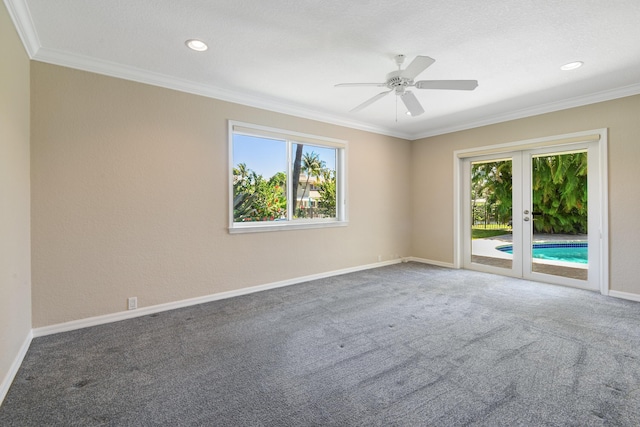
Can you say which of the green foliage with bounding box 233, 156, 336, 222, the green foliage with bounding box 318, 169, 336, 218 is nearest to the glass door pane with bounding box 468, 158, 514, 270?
the green foliage with bounding box 318, 169, 336, 218

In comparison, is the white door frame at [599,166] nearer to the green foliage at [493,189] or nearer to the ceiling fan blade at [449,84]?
the green foliage at [493,189]

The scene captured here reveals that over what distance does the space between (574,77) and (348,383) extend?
397 cm

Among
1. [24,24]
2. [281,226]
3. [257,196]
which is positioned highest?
[24,24]

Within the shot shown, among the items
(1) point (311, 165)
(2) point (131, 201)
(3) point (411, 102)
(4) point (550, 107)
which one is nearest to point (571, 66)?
(4) point (550, 107)

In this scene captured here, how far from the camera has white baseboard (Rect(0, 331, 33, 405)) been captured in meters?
1.83

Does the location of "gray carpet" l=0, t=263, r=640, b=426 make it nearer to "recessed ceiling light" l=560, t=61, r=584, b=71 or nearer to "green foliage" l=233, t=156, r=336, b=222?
"green foliage" l=233, t=156, r=336, b=222

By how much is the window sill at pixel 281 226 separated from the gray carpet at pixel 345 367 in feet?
3.07

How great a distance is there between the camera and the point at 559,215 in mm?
4344

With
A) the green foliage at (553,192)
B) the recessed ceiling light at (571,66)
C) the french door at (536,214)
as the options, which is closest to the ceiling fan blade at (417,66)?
the recessed ceiling light at (571,66)

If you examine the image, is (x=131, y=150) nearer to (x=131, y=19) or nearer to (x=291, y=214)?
(x=131, y=19)

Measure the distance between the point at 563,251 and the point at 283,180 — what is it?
4272mm

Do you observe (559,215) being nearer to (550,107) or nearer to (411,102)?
(550,107)

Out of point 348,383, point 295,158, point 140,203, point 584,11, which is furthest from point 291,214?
point 584,11

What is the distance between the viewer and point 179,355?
2.34 meters
